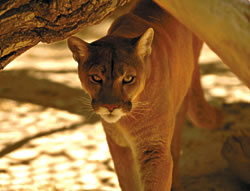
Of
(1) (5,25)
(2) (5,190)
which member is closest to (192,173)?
(2) (5,190)

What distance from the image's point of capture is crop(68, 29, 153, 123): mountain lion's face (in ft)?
6.97

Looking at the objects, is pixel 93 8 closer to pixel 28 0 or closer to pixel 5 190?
pixel 28 0

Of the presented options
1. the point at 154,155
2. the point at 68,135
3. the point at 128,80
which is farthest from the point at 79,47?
the point at 68,135

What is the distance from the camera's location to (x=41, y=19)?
2064 millimetres

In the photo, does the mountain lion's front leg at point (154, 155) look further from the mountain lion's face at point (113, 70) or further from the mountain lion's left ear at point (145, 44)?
the mountain lion's left ear at point (145, 44)

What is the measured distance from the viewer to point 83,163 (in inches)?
140

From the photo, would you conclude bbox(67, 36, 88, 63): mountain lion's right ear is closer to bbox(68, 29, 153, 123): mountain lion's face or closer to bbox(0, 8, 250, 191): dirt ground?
bbox(68, 29, 153, 123): mountain lion's face

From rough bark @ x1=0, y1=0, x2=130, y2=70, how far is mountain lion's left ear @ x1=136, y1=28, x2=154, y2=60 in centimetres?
25

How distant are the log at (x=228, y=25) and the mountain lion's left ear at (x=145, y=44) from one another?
25 centimetres

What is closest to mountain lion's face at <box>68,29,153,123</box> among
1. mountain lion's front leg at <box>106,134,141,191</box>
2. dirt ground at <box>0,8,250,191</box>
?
mountain lion's front leg at <box>106,134,141,191</box>

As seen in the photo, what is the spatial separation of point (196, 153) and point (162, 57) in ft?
4.93

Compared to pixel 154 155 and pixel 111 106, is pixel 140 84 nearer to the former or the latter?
pixel 111 106

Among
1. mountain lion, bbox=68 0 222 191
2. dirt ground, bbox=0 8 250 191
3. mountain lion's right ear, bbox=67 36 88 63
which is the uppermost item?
mountain lion's right ear, bbox=67 36 88 63

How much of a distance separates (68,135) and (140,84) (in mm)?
1911
